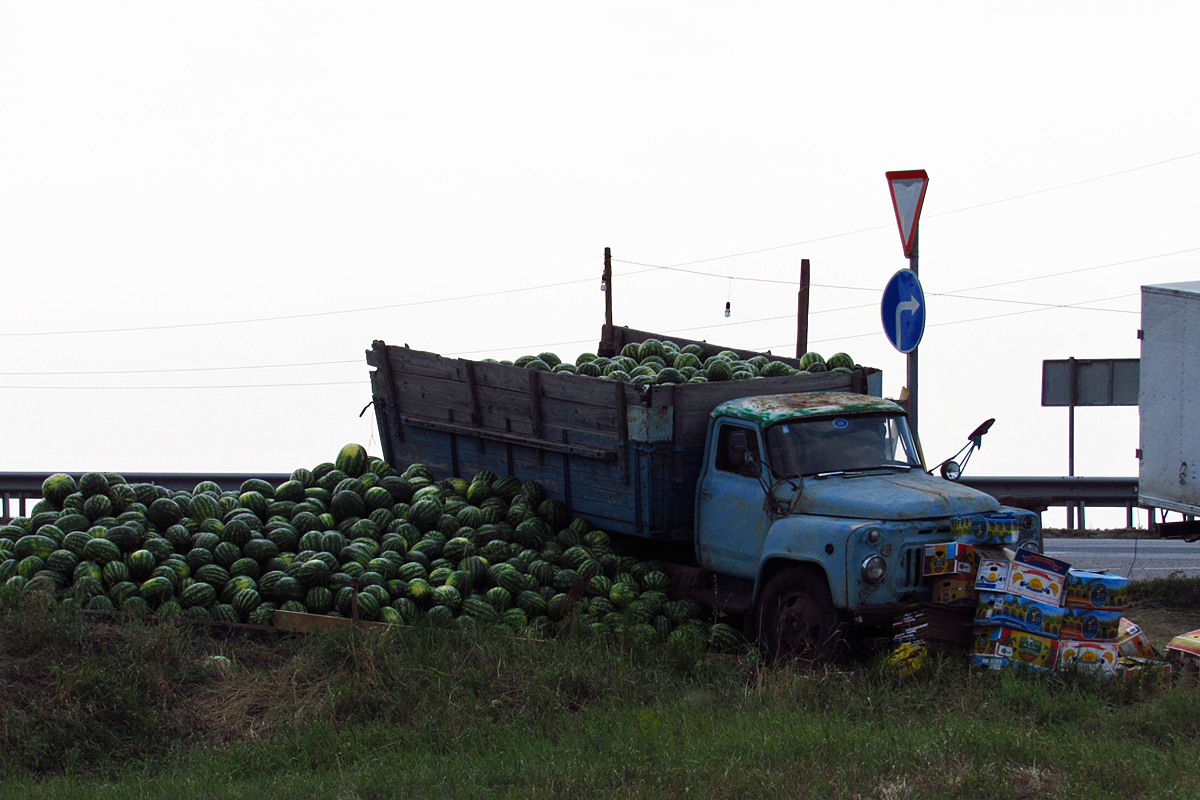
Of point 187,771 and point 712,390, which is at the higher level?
point 712,390

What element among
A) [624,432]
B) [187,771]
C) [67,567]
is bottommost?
[187,771]

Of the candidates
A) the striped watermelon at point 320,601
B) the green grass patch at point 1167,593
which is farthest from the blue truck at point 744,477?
the green grass patch at point 1167,593

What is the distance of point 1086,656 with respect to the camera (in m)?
8.30

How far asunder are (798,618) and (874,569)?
0.82 meters

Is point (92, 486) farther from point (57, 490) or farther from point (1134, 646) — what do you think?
point (1134, 646)

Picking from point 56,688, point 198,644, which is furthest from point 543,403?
point 56,688

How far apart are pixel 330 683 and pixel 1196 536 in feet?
36.0

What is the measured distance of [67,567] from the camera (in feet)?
34.2

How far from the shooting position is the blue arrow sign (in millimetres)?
10961

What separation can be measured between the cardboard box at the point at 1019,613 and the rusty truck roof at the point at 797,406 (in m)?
2.21

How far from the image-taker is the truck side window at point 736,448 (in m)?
10.1

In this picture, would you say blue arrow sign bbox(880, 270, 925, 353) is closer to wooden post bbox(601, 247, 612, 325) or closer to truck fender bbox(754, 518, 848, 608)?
truck fender bbox(754, 518, 848, 608)

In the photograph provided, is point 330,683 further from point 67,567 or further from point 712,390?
point 712,390

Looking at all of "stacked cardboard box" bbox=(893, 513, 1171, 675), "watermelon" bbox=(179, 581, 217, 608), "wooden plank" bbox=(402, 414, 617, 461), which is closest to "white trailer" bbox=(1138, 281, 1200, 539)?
"stacked cardboard box" bbox=(893, 513, 1171, 675)
